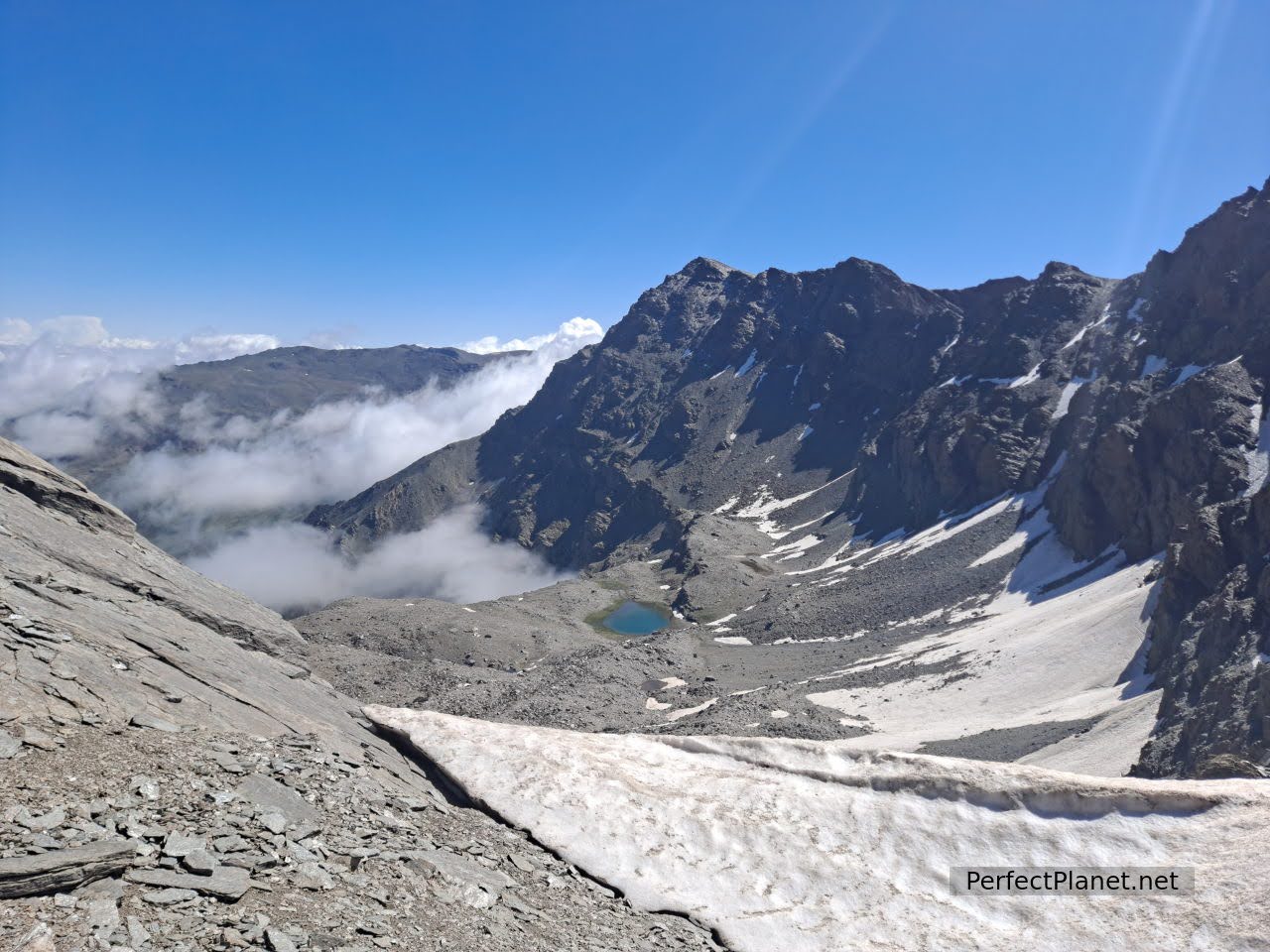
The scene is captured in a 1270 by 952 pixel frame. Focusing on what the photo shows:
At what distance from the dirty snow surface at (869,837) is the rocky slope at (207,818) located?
40.9 inches

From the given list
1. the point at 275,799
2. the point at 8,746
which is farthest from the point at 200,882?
the point at 8,746

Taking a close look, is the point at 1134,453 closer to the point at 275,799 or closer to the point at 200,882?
the point at 275,799

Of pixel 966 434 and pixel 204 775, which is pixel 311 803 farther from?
pixel 966 434

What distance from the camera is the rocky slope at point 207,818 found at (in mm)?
9422

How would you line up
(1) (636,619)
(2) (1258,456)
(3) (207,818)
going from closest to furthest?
(3) (207,818)
(2) (1258,456)
(1) (636,619)

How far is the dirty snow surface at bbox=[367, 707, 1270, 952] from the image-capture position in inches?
519

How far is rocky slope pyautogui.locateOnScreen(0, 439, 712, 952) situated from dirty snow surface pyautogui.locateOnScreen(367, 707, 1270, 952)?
1.04m

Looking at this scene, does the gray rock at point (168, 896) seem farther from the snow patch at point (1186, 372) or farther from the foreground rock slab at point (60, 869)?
the snow patch at point (1186, 372)

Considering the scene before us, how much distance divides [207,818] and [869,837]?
502 inches

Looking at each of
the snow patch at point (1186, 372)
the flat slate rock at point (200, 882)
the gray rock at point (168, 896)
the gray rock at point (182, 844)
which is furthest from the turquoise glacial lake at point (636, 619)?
the gray rock at point (168, 896)

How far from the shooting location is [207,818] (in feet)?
37.8

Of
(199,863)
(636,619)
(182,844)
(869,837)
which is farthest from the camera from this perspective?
(636,619)

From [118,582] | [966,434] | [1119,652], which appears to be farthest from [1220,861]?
[966,434]

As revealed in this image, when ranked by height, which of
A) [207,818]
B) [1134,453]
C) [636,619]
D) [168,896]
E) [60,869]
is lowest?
[636,619]
